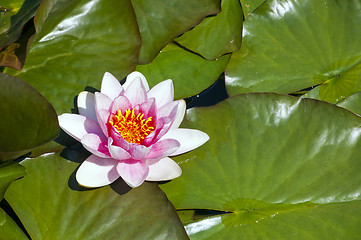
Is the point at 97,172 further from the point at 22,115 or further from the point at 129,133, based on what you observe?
the point at 22,115

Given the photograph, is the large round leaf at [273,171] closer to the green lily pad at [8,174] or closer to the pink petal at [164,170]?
the pink petal at [164,170]

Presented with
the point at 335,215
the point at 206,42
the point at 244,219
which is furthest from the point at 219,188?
the point at 206,42

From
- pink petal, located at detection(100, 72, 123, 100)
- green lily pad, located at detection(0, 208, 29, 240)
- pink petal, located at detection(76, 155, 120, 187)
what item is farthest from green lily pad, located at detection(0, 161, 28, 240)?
pink petal, located at detection(100, 72, 123, 100)

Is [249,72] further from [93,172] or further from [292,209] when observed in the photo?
[93,172]

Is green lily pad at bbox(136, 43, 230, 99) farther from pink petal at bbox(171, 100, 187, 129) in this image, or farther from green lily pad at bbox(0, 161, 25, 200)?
green lily pad at bbox(0, 161, 25, 200)

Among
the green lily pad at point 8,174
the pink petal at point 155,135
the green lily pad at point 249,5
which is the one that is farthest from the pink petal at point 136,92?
the green lily pad at point 249,5
